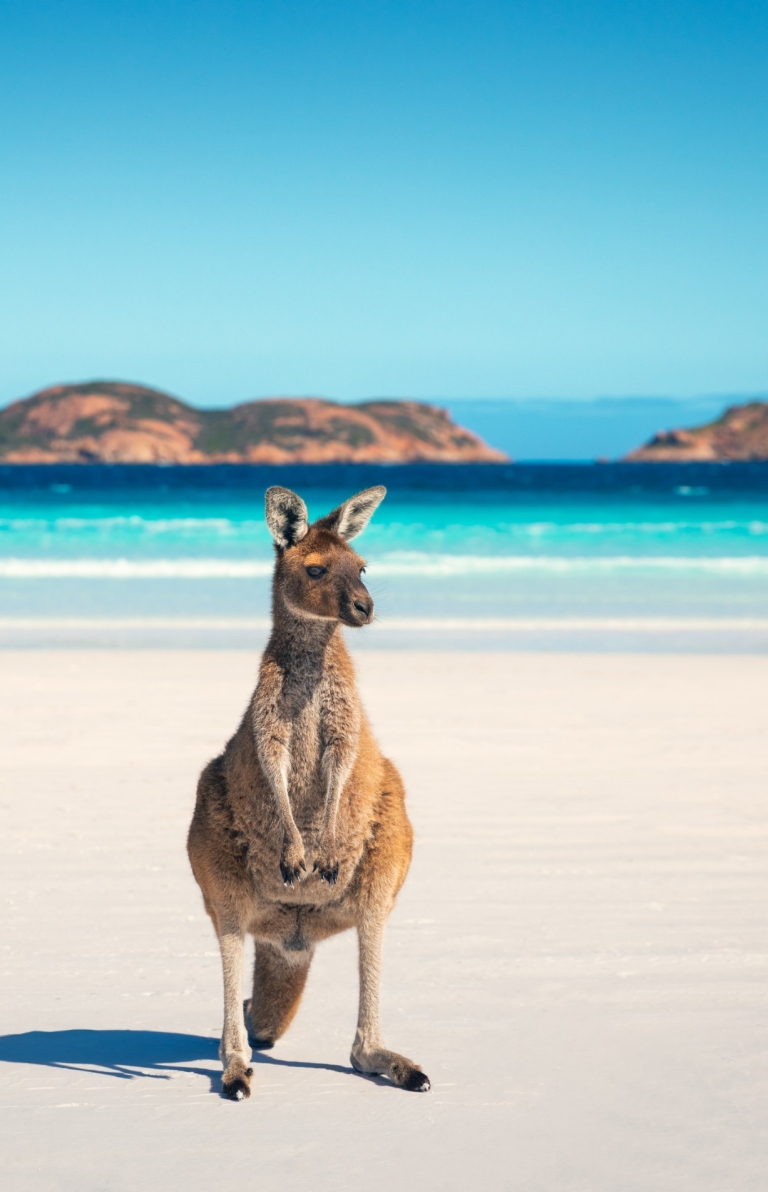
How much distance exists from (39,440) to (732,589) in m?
110

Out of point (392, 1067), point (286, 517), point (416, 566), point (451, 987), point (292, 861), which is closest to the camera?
point (292, 861)

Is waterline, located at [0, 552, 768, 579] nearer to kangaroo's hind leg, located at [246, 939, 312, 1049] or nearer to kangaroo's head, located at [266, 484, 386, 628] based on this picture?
kangaroo's hind leg, located at [246, 939, 312, 1049]

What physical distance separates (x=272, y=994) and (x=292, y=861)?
0.64m

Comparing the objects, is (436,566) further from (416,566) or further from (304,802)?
(304,802)

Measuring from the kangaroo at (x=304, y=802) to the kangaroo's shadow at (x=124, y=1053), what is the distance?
0.22m

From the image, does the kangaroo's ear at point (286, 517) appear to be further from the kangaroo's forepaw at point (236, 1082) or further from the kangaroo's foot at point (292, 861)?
the kangaroo's forepaw at point (236, 1082)

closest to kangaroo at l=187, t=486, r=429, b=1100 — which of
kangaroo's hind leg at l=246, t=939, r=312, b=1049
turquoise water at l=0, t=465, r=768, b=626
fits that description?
kangaroo's hind leg at l=246, t=939, r=312, b=1049

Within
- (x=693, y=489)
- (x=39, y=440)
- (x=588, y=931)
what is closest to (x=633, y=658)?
(x=588, y=931)

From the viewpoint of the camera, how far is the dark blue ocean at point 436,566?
15484 millimetres

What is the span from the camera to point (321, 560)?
3146 millimetres

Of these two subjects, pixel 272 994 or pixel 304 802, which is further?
pixel 272 994

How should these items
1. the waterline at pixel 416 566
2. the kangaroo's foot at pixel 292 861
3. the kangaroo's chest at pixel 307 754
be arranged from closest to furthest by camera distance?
the kangaroo's foot at pixel 292 861
the kangaroo's chest at pixel 307 754
the waterline at pixel 416 566

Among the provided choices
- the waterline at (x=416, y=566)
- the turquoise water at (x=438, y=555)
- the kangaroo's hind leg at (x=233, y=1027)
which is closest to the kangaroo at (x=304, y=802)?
the kangaroo's hind leg at (x=233, y=1027)

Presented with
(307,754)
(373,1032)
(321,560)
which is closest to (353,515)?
(321,560)
